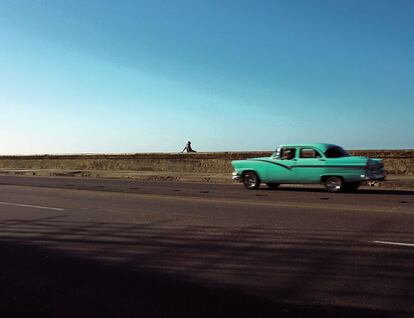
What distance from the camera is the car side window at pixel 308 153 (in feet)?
61.4

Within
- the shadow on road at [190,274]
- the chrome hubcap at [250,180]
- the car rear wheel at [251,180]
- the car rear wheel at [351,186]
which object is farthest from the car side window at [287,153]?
the shadow on road at [190,274]

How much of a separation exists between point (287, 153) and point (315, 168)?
1287mm

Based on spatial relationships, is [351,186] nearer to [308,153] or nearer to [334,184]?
[334,184]

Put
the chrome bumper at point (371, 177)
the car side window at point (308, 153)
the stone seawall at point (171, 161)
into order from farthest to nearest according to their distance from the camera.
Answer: the stone seawall at point (171, 161) < the car side window at point (308, 153) < the chrome bumper at point (371, 177)

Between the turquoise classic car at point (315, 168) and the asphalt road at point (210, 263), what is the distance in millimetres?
5170

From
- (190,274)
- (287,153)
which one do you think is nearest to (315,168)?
(287,153)

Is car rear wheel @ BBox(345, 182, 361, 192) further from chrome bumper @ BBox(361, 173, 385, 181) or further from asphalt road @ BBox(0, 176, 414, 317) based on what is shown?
asphalt road @ BBox(0, 176, 414, 317)

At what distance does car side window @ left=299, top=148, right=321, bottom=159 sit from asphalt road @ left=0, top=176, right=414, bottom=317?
20.2ft

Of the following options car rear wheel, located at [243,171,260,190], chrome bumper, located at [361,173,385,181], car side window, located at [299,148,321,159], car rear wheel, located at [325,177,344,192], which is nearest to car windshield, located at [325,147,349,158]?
car side window, located at [299,148,321,159]

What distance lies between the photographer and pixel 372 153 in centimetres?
2872

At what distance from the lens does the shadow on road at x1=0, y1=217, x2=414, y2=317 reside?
16.9 ft

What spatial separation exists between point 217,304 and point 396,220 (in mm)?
6411

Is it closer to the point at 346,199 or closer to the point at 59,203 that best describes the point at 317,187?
the point at 346,199

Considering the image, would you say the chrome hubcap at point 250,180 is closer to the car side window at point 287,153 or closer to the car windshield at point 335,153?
the car side window at point 287,153
